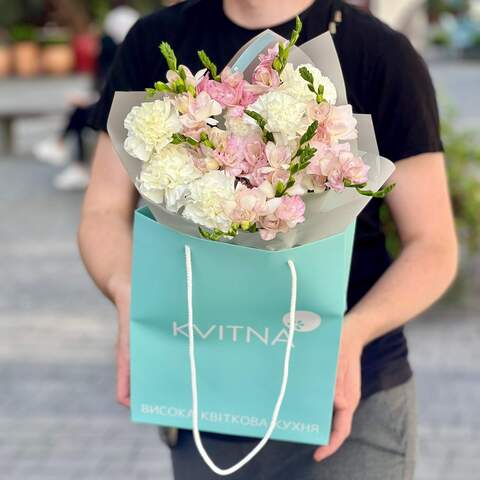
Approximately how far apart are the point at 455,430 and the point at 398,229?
310cm

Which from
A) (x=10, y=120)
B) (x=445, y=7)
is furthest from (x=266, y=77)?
(x=445, y=7)

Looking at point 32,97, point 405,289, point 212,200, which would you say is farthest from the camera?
point 32,97

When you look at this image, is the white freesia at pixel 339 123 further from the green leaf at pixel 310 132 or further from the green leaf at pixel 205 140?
the green leaf at pixel 205 140

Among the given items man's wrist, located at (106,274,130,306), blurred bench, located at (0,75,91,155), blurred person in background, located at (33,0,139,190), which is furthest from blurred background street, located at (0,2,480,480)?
blurred bench, located at (0,75,91,155)

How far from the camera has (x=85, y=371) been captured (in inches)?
227

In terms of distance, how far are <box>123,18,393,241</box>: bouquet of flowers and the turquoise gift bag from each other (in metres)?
0.07

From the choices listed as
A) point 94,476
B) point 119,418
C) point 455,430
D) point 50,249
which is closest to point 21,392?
point 119,418

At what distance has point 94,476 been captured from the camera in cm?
450

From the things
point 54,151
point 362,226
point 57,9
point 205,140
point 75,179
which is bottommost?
point 57,9

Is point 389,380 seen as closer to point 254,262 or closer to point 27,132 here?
point 254,262

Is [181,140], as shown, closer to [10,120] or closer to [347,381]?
[347,381]

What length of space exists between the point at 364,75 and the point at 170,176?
0.50 m

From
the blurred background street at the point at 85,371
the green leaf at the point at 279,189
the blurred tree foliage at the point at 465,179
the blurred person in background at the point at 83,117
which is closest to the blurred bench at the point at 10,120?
the blurred person in background at the point at 83,117

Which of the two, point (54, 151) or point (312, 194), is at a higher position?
point (312, 194)
